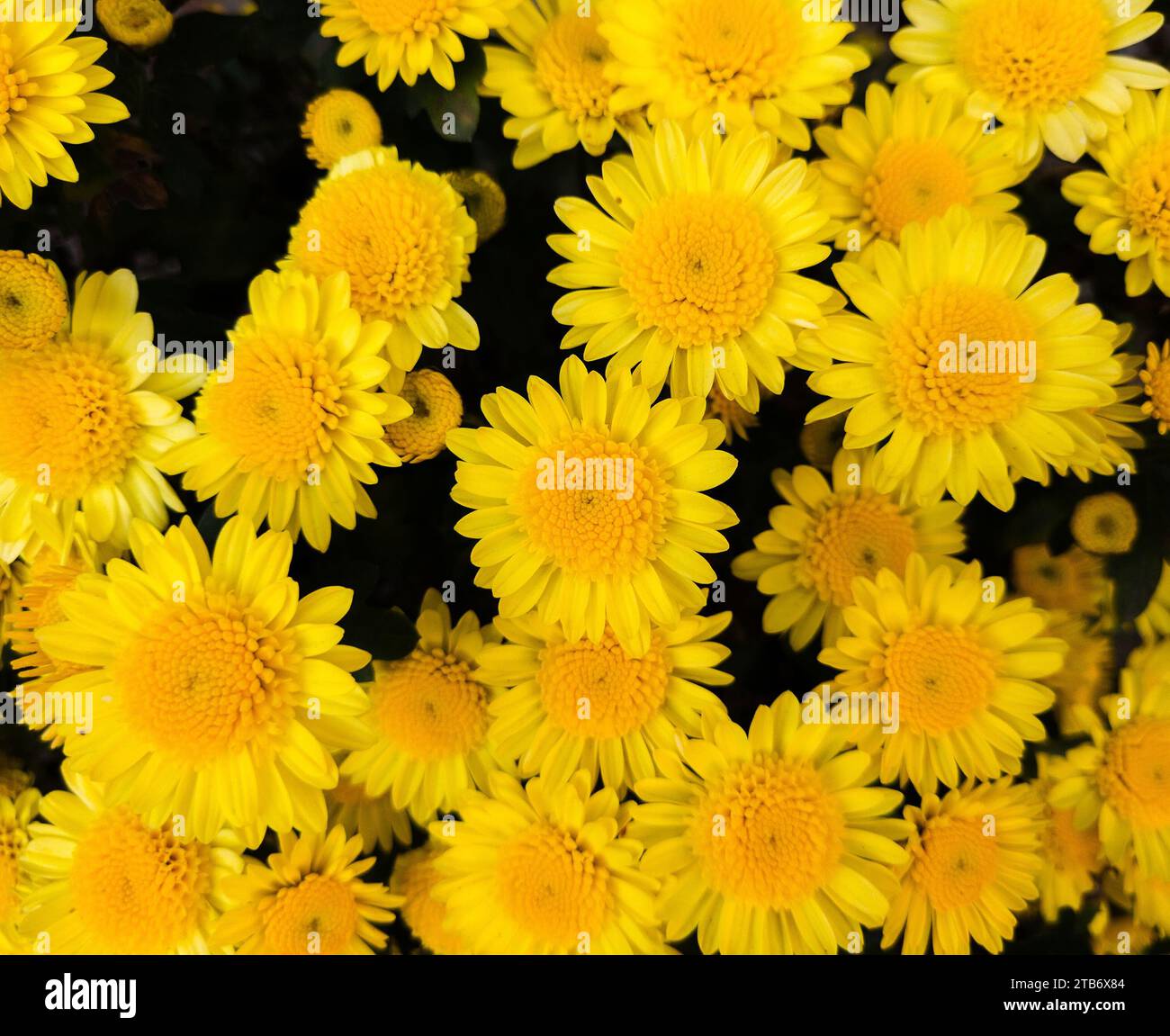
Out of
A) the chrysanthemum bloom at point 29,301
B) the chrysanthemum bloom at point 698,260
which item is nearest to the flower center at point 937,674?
the chrysanthemum bloom at point 698,260

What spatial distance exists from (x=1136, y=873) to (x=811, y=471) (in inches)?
30.6

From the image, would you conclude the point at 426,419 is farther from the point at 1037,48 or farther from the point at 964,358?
the point at 1037,48

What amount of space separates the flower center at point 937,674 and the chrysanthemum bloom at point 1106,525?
19 cm

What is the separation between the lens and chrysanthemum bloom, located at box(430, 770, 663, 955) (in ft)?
3.86

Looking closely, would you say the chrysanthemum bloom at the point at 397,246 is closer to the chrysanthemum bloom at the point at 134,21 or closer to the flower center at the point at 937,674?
the chrysanthemum bloom at the point at 134,21

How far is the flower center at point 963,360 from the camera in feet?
3.55

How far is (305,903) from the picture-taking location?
3.89 feet

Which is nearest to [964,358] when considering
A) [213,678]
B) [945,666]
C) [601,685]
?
[945,666]

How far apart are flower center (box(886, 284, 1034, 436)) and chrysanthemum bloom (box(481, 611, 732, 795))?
362mm

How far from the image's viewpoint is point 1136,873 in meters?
1.33

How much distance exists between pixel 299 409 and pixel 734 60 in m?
0.70

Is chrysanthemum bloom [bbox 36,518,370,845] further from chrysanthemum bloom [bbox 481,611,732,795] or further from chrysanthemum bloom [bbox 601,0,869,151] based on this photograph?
chrysanthemum bloom [bbox 601,0,869,151]

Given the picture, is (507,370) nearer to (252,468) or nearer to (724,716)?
(252,468)
